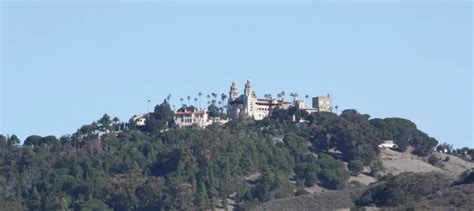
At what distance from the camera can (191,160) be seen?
452 feet

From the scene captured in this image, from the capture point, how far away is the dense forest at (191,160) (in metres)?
128

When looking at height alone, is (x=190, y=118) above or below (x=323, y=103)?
below

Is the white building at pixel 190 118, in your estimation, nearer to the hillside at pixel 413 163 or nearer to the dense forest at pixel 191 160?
the dense forest at pixel 191 160

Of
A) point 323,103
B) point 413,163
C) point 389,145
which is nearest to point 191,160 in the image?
point 413,163

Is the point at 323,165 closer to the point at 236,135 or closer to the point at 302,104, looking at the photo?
the point at 236,135

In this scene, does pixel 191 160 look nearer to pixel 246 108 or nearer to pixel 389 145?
pixel 389 145

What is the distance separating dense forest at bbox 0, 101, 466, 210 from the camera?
12794 centimetres

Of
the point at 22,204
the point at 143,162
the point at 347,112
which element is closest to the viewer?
the point at 22,204

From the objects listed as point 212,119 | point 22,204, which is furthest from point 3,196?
point 212,119

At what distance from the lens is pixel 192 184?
130125mm

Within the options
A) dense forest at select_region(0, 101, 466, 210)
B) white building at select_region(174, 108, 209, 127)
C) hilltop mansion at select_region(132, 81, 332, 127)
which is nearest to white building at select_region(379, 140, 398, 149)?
dense forest at select_region(0, 101, 466, 210)

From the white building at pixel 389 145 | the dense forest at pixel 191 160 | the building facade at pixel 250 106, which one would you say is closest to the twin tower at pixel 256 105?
the building facade at pixel 250 106

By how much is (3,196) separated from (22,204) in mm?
2433

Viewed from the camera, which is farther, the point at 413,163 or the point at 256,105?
the point at 256,105
